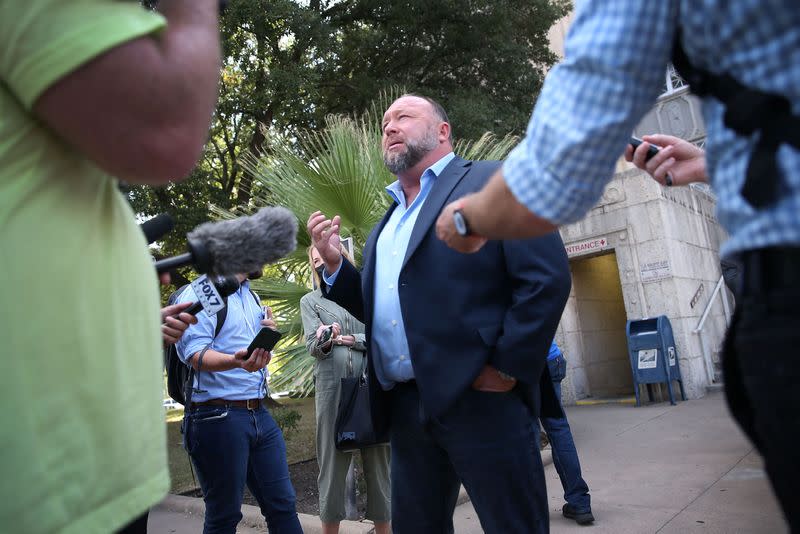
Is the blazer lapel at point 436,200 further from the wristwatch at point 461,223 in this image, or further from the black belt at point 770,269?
the black belt at point 770,269

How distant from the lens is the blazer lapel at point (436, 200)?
8.11 ft

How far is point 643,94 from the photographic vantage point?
3.81ft

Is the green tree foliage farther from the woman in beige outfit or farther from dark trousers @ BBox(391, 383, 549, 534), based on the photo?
dark trousers @ BBox(391, 383, 549, 534)

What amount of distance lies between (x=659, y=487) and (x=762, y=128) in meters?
4.90

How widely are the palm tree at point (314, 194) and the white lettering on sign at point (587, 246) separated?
513cm

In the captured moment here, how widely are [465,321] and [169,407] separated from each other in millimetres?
23198

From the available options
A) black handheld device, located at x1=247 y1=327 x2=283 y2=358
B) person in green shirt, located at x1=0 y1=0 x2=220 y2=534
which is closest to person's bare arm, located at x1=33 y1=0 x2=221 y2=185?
person in green shirt, located at x1=0 y1=0 x2=220 y2=534

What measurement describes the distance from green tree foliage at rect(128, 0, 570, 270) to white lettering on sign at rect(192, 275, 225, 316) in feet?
28.3

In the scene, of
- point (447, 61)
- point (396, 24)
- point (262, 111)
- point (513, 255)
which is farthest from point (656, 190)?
point (513, 255)

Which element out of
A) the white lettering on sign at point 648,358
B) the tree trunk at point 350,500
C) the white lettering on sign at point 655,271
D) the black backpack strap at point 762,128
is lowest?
the tree trunk at point 350,500

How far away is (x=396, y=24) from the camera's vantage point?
1223cm

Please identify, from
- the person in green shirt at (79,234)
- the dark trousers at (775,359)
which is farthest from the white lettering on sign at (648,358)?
the person in green shirt at (79,234)

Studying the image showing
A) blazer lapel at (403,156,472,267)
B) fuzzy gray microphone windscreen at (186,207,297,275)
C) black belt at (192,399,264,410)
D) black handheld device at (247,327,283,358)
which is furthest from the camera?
black belt at (192,399,264,410)

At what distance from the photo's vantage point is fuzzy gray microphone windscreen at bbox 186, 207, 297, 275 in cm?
158
